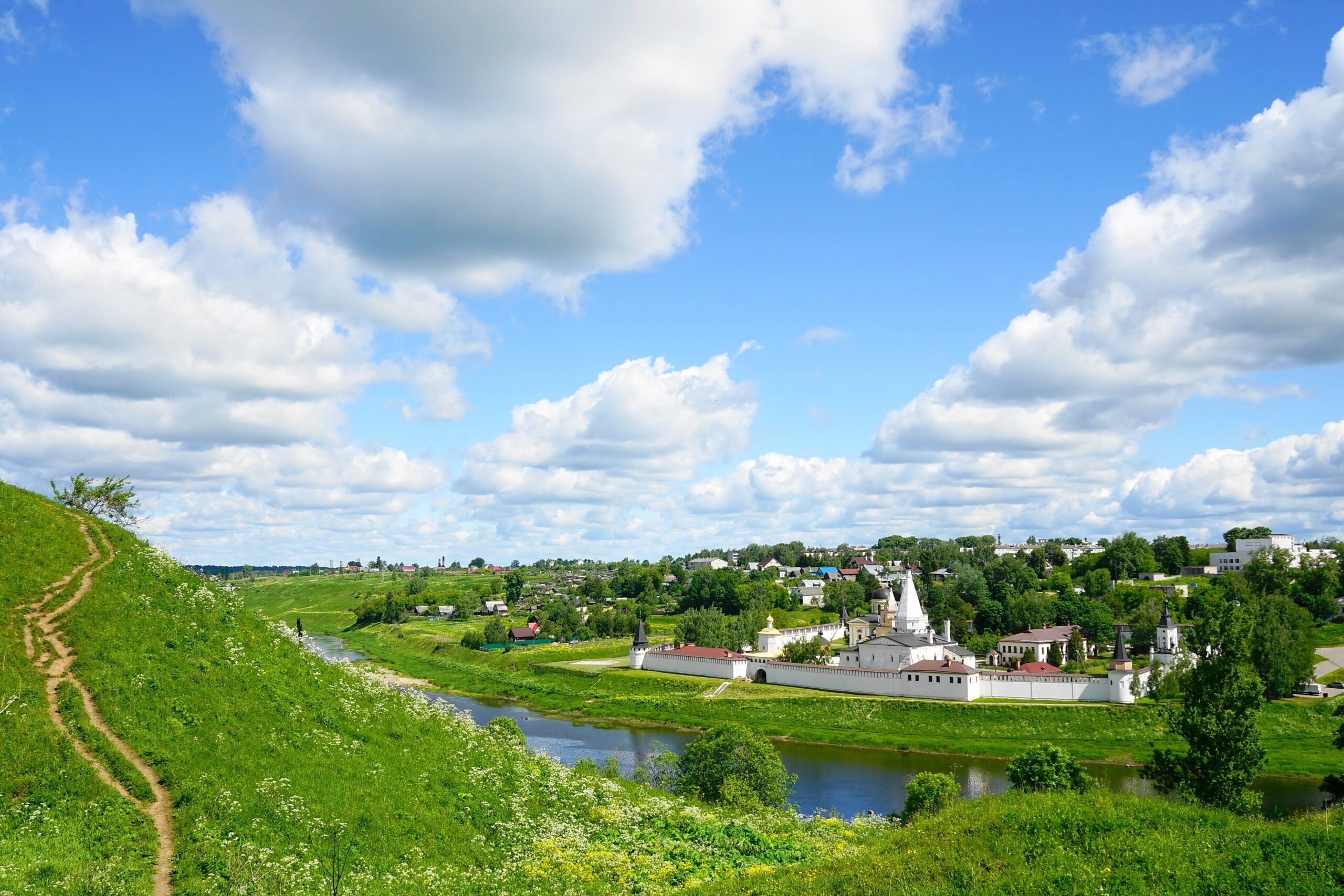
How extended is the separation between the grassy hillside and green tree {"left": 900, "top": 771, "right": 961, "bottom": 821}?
20.5m

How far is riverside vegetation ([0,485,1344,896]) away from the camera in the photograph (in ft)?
39.7

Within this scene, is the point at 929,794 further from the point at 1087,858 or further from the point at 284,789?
the point at 284,789

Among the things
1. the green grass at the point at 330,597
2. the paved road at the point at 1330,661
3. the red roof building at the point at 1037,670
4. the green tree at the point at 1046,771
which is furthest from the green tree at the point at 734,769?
the green grass at the point at 330,597

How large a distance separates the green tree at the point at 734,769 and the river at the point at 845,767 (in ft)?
10.6

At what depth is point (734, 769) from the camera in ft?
102

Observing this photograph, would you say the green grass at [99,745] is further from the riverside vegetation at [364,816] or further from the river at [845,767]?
the river at [845,767]

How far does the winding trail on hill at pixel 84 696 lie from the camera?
1291 cm

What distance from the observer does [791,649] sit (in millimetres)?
73812

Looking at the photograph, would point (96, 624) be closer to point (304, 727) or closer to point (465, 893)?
point (304, 727)

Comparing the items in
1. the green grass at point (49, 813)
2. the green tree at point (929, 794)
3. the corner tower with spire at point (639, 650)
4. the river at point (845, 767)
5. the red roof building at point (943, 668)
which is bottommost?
the river at point (845, 767)

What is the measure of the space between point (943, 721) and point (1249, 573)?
61227 mm

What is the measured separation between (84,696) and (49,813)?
12.2ft

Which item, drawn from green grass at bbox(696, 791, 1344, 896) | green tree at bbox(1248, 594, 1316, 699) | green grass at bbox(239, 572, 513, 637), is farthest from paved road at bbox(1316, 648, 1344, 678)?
green grass at bbox(239, 572, 513, 637)

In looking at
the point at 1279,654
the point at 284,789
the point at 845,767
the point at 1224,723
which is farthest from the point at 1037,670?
the point at 284,789
